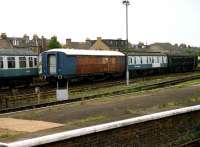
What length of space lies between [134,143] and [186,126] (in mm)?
2501

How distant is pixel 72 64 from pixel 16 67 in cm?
429

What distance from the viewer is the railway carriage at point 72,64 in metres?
33.2

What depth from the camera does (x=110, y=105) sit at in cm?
1881

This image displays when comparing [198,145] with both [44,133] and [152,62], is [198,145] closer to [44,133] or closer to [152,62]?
[44,133]

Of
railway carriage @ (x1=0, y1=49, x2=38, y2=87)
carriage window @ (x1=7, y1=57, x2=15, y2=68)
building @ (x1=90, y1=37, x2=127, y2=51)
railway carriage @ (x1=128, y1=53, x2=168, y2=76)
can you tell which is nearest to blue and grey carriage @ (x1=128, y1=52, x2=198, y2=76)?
railway carriage @ (x1=128, y1=53, x2=168, y2=76)

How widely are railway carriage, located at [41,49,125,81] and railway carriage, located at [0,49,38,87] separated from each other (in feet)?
2.98

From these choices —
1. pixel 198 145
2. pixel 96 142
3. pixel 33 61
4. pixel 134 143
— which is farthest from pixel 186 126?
pixel 33 61

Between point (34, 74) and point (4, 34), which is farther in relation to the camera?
point (4, 34)

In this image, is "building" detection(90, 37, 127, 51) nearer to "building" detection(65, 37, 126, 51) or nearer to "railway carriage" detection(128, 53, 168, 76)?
"building" detection(65, 37, 126, 51)

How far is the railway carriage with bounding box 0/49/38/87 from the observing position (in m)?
30.5

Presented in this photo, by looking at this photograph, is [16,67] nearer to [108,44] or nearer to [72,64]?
[72,64]

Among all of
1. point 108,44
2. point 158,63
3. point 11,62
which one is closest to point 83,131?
point 11,62

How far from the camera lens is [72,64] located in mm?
33719

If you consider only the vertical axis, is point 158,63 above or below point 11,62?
below
